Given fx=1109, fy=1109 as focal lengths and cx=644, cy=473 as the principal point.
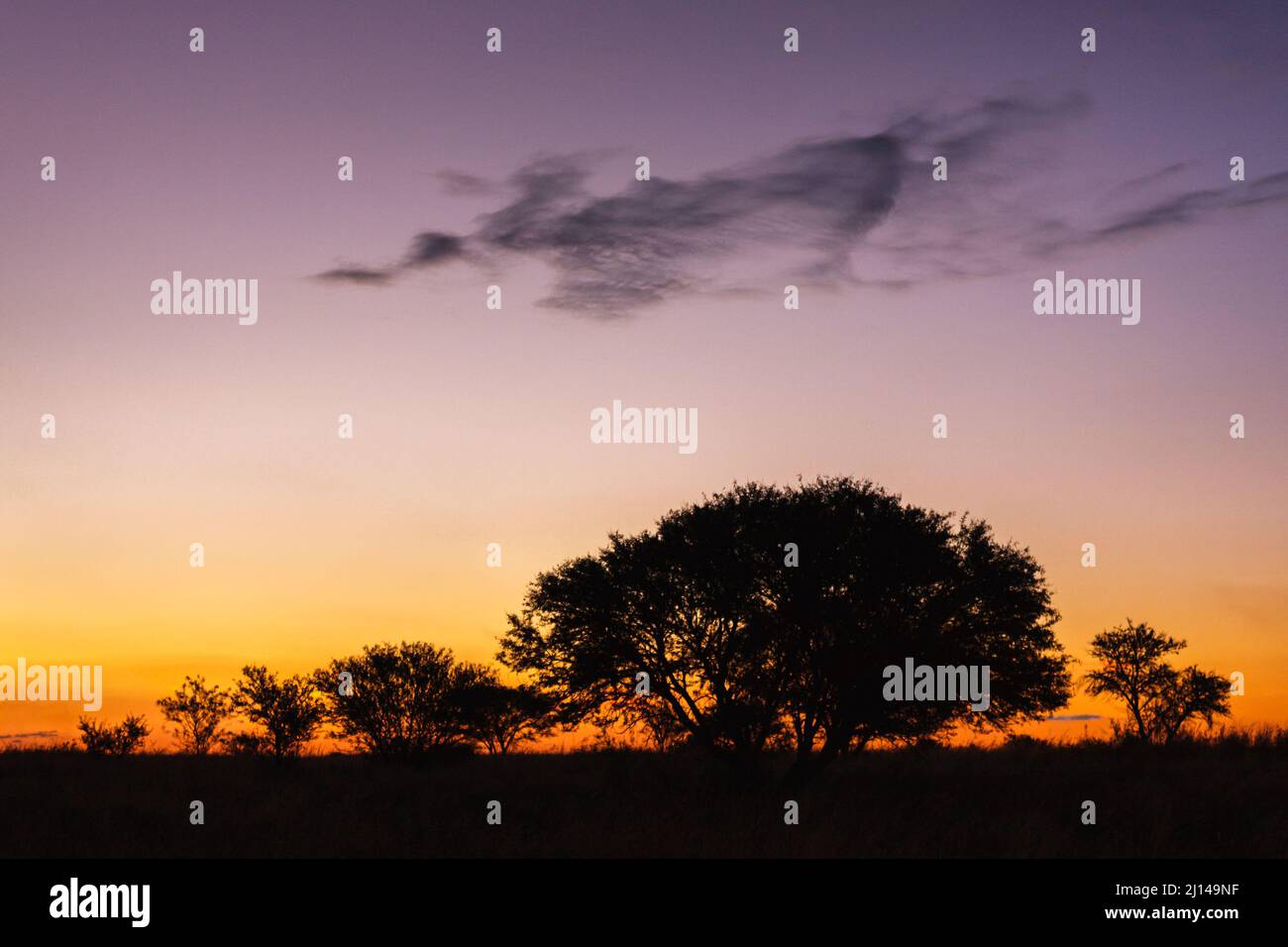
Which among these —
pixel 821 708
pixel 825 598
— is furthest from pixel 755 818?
pixel 825 598

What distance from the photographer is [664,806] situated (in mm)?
27828

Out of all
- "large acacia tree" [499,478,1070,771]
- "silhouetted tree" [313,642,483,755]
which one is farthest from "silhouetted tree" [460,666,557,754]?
"large acacia tree" [499,478,1070,771]

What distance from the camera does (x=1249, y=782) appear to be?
30.3m

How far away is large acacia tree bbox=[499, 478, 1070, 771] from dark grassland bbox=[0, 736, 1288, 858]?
206cm

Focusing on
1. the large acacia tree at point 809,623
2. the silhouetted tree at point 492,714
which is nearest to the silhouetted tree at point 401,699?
the silhouetted tree at point 492,714

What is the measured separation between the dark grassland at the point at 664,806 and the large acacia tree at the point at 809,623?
2.06 meters

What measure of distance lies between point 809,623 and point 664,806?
6.22 metres

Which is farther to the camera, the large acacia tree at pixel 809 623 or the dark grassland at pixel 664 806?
the large acacia tree at pixel 809 623

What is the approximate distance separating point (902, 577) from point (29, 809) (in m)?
22.8

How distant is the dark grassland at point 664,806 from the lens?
22.8m
